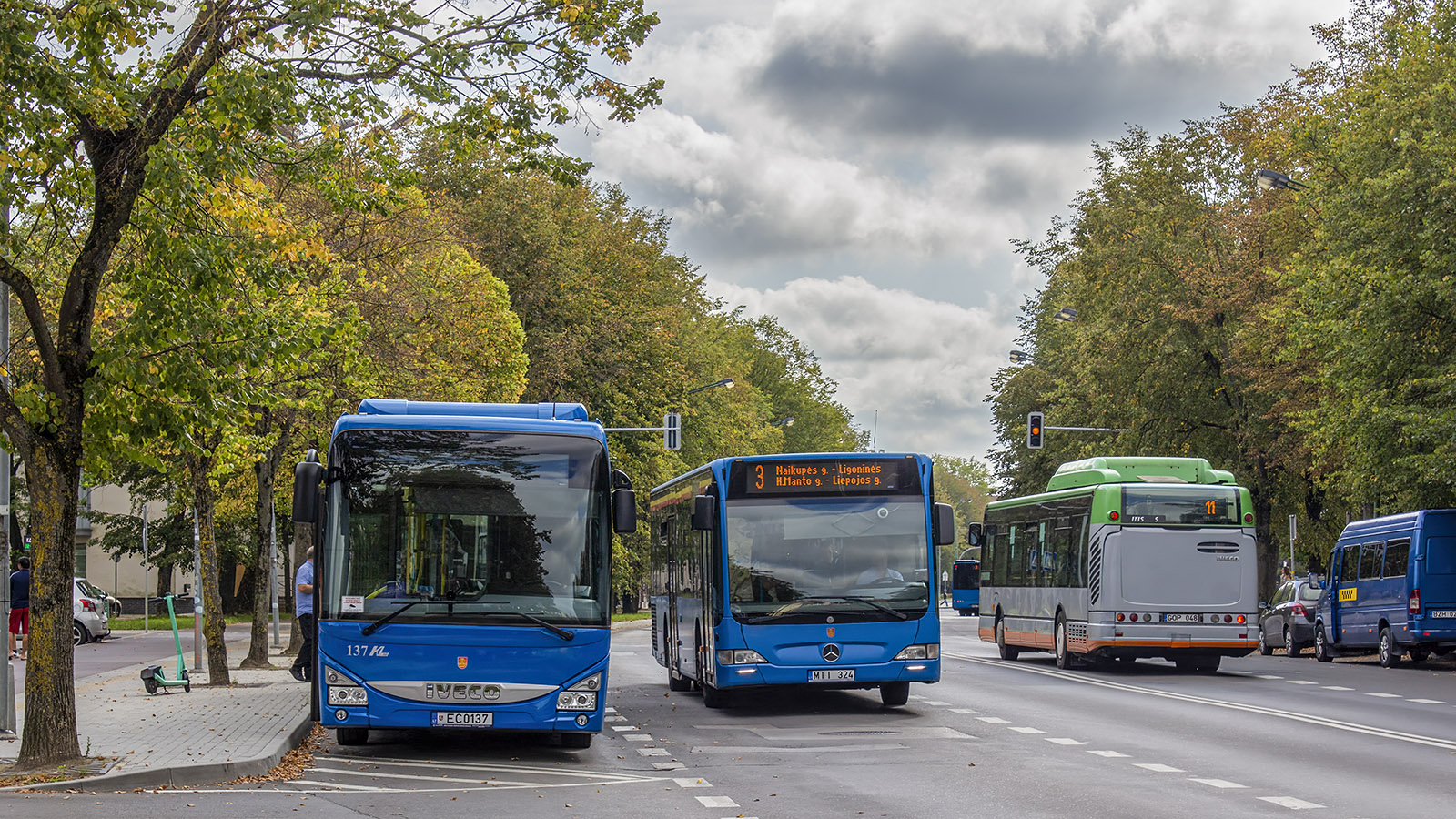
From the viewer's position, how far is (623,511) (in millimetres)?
14914

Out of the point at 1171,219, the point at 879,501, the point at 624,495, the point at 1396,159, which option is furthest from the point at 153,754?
the point at 1171,219

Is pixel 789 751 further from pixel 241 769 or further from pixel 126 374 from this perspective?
pixel 126 374

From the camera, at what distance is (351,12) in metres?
13.9

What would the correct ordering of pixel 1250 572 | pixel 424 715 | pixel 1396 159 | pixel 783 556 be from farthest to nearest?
pixel 1396 159 < pixel 1250 572 < pixel 783 556 < pixel 424 715

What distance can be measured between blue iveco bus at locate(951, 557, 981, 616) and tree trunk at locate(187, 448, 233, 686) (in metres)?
41.7

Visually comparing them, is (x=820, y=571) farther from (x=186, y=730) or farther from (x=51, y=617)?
(x=51, y=617)

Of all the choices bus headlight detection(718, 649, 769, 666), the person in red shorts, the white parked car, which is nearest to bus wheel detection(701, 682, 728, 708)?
bus headlight detection(718, 649, 769, 666)

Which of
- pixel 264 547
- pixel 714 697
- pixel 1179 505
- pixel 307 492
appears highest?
pixel 1179 505

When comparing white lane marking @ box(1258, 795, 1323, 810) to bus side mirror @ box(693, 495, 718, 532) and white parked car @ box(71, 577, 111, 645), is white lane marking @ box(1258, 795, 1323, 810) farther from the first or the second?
white parked car @ box(71, 577, 111, 645)

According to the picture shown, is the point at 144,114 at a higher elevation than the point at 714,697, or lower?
higher

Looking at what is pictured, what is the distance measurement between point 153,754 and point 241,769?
1058mm

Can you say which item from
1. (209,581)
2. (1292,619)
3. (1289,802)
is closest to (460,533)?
(1289,802)

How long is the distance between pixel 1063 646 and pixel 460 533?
1628 centimetres

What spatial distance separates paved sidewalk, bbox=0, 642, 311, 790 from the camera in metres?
12.7
